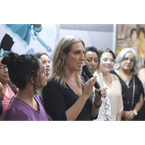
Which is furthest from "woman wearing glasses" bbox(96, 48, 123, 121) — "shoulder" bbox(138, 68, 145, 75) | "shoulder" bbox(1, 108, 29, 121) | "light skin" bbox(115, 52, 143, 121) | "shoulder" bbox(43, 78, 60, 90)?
"shoulder" bbox(1, 108, 29, 121)

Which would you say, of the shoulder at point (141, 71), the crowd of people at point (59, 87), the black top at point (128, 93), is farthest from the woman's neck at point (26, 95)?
the shoulder at point (141, 71)

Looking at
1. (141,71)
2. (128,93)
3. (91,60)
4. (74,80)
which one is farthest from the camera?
(141,71)

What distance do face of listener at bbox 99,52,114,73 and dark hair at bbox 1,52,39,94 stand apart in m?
0.73

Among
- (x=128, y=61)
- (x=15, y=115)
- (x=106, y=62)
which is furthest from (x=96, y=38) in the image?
(x=15, y=115)

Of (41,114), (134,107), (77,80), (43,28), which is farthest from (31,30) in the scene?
(134,107)

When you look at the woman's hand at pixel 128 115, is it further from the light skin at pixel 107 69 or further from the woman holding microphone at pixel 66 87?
the woman holding microphone at pixel 66 87

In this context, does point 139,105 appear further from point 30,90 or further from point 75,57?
point 30,90

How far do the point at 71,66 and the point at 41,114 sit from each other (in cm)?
31

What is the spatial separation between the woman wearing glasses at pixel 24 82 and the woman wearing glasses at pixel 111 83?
68cm

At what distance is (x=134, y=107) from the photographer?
1.63 metres

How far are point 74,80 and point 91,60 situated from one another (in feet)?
1.04

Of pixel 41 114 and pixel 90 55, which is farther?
pixel 90 55

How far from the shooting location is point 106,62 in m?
1.47

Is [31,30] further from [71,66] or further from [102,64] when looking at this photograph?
[102,64]
